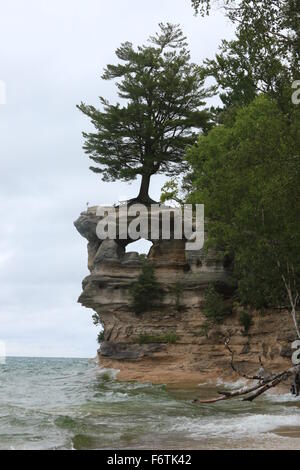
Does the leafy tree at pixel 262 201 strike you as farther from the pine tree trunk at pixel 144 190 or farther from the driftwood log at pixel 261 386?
the pine tree trunk at pixel 144 190

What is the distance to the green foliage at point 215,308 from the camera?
3538cm

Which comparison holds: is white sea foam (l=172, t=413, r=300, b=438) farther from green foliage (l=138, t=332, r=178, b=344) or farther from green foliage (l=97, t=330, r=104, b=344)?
green foliage (l=97, t=330, r=104, b=344)

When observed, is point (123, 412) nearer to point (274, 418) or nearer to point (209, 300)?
point (274, 418)

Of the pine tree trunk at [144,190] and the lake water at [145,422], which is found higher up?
the pine tree trunk at [144,190]

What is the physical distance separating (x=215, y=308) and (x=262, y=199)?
15.1 meters

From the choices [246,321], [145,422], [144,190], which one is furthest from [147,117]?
[145,422]

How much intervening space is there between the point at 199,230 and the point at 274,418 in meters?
21.6

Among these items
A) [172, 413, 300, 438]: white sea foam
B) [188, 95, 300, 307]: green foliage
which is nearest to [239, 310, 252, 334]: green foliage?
[188, 95, 300, 307]: green foliage

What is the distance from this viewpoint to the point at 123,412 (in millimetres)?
19547

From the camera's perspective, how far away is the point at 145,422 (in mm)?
16719

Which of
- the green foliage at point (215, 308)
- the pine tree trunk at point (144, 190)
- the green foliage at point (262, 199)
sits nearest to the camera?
the green foliage at point (262, 199)

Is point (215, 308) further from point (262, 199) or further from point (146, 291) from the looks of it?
point (262, 199)

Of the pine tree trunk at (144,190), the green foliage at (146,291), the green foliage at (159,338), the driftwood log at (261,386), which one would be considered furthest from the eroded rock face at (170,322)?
the driftwood log at (261,386)

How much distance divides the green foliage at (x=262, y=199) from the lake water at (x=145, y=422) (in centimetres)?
550
